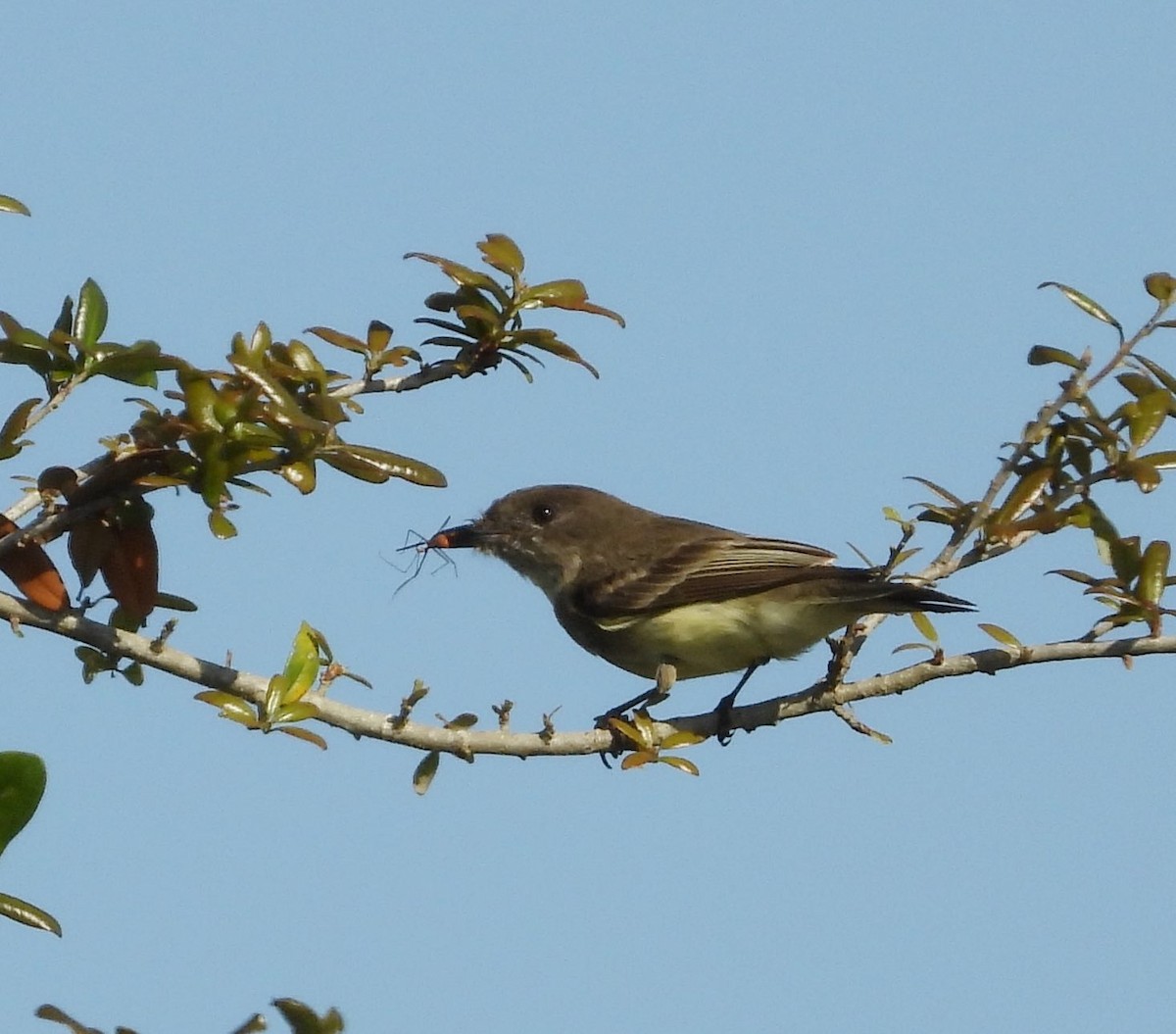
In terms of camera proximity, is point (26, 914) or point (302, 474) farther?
point (302, 474)

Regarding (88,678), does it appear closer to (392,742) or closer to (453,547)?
(392,742)

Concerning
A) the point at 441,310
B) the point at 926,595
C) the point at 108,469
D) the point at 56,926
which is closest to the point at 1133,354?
the point at 926,595

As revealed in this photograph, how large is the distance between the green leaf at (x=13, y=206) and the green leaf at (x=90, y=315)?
0.29 m

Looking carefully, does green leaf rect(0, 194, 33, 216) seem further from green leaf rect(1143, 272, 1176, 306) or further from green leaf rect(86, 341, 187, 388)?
green leaf rect(1143, 272, 1176, 306)

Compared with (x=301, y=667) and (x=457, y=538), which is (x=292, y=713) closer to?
(x=301, y=667)

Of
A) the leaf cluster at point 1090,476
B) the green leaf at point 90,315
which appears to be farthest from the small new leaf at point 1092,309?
the green leaf at point 90,315

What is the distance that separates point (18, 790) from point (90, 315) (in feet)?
4.93

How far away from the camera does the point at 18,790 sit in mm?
2957

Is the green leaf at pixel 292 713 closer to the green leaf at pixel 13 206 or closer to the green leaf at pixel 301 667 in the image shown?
the green leaf at pixel 301 667

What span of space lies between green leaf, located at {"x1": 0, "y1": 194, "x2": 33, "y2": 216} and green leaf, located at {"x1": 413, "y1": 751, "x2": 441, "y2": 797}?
1741 millimetres

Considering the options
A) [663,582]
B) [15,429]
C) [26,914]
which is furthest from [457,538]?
[26,914]

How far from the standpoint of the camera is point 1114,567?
189 inches

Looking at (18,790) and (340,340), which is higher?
(340,340)

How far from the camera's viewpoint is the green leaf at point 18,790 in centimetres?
296
